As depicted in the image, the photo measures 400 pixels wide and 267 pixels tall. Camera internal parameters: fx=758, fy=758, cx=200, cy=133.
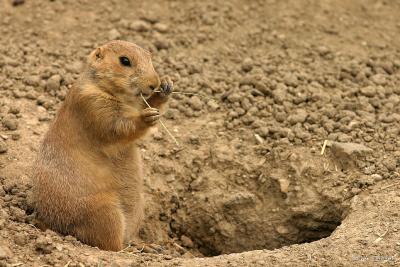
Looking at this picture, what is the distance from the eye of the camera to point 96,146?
6.29m

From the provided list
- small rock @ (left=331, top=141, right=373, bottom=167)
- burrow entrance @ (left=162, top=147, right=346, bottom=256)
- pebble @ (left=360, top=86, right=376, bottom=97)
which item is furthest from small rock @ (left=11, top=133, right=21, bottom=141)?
pebble @ (left=360, top=86, right=376, bottom=97)

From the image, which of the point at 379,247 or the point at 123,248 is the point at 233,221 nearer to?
the point at 123,248

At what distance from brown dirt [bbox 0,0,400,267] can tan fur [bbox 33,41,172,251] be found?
0.23 m

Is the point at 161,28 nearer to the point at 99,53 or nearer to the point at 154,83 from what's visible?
the point at 99,53

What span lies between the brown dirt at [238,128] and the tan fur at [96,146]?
9.0 inches

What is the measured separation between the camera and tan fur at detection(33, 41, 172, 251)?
6.04 metres

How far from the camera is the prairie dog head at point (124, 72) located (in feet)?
20.3

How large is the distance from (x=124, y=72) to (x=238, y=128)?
1838mm

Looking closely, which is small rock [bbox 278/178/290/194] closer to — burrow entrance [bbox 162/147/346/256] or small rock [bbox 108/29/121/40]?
burrow entrance [bbox 162/147/346/256]

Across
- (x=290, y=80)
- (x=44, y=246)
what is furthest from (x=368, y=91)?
(x=44, y=246)

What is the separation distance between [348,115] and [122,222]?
8.83 ft

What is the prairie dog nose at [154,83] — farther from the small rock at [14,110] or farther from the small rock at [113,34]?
the small rock at [113,34]

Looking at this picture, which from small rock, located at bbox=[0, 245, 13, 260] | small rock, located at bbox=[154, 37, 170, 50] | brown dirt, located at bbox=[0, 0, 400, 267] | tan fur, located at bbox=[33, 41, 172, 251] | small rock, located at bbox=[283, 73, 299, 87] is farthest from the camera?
small rock, located at bbox=[154, 37, 170, 50]

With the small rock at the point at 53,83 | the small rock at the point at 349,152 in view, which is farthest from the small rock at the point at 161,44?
the small rock at the point at 349,152
